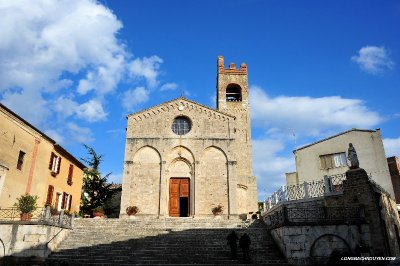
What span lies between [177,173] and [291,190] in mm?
11184

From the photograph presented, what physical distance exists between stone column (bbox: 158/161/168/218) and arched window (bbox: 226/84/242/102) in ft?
40.1

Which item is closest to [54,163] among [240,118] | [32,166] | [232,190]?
[32,166]

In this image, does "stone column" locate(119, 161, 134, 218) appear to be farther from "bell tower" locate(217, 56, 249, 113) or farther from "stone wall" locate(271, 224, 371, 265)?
"stone wall" locate(271, 224, 371, 265)

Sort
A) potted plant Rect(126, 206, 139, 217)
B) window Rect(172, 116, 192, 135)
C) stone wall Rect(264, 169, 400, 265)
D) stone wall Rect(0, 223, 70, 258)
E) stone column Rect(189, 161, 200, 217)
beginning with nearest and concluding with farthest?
stone wall Rect(264, 169, 400, 265) → stone wall Rect(0, 223, 70, 258) → potted plant Rect(126, 206, 139, 217) → stone column Rect(189, 161, 200, 217) → window Rect(172, 116, 192, 135)

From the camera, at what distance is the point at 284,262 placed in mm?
14305

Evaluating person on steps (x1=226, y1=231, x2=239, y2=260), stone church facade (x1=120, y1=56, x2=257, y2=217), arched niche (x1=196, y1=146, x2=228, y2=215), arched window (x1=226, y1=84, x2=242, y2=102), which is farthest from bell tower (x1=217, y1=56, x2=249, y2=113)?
person on steps (x1=226, y1=231, x2=239, y2=260)

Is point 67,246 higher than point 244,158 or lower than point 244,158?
lower

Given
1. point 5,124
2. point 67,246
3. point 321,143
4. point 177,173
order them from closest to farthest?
point 67,246, point 5,124, point 177,173, point 321,143

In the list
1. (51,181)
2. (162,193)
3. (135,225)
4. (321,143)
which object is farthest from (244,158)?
→ (51,181)

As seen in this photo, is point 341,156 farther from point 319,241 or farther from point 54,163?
point 54,163

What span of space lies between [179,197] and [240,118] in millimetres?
A: 11212

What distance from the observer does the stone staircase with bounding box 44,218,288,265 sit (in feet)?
47.6

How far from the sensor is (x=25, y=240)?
15.1 m

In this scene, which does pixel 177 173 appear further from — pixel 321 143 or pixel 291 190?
pixel 321 143
